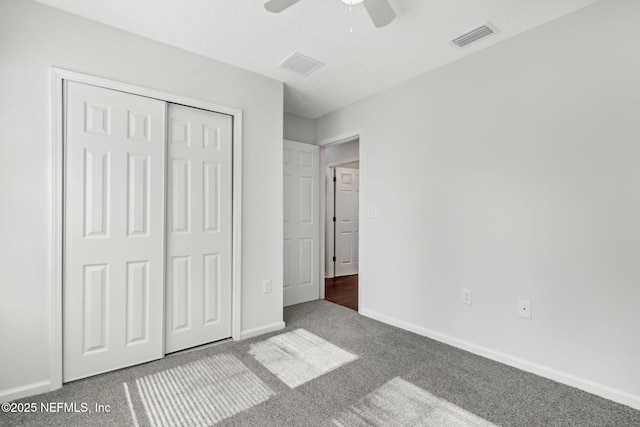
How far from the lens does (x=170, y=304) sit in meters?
2.38

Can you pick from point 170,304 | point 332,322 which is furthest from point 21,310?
point 332,322

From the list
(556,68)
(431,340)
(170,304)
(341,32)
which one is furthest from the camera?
(431,340)

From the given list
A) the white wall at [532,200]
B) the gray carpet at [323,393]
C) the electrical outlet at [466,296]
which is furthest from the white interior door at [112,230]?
the electrical outlet at [466,296]

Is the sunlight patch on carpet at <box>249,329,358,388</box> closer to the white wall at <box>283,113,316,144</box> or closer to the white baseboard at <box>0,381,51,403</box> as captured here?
the white baseboard at <box>0,381,51,403</box>

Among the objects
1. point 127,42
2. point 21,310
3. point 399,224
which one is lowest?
point 21,310

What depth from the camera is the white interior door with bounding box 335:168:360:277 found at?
5.39m

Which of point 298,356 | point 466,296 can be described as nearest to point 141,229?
point 298,356

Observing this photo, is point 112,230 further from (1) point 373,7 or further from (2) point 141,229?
(1) point 373,7

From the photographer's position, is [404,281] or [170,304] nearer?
[170,304]

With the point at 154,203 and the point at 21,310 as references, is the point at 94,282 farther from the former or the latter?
the point at 154,203

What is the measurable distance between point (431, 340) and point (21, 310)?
3048 mm

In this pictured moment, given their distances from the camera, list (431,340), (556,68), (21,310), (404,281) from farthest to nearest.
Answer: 1. (404,281)
2. (431,340)
3. (556,68)
4. (21,310)

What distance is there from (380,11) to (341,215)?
4.00 meters

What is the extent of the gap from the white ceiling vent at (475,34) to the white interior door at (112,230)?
7.79 feet
